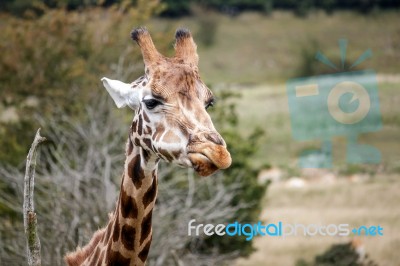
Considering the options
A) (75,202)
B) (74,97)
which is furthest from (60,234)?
(74,97)

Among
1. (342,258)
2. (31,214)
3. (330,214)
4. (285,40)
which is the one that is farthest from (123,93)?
(285,40)

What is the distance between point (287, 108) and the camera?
135ft

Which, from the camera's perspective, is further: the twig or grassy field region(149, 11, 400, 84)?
grassy field region(149, 11, 400, 84)

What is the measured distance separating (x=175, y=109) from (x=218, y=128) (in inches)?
484

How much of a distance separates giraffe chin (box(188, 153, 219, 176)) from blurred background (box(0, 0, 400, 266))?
21.0 feet

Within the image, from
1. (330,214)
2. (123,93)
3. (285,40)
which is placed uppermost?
(285,40)

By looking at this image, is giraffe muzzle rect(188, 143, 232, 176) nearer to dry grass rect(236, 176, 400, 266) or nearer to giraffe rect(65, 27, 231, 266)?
giraffe rect(65, 27, 231, 266)

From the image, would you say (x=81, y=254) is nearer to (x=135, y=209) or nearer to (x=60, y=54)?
(x=135, y=209)

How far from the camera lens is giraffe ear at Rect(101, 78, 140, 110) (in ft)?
19.0

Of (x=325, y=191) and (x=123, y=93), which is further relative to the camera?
(x=325, y=191)

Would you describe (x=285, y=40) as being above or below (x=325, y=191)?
above

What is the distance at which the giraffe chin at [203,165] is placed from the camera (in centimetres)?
488

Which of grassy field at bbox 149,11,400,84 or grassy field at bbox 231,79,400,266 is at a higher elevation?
grassy field at bbox 149,11,400,84

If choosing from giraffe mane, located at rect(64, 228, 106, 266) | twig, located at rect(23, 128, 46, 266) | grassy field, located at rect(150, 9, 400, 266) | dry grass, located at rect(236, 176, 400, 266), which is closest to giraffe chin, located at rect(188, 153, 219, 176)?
twig, located at rect(23, 128, 46, 266)
